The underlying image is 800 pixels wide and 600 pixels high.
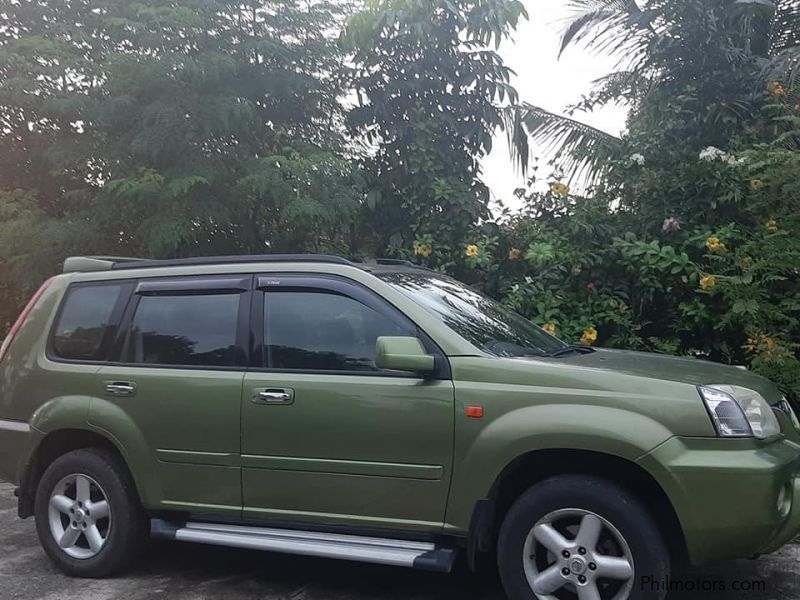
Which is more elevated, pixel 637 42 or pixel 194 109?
pixel 637 42

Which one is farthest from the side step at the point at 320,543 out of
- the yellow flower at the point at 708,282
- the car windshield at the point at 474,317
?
the yellow flower at the point at 708,282

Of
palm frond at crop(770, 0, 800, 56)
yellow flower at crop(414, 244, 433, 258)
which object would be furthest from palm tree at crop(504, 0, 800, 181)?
yellow flower at crop(414, 244, 433, 258)

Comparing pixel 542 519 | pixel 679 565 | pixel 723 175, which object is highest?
pixel 723 175

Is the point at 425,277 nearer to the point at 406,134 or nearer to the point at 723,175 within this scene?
the point at 723,175

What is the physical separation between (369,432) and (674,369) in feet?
4.85

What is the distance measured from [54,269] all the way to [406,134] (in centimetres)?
418

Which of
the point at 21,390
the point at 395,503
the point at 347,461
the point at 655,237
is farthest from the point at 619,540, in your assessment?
the point at 655,237

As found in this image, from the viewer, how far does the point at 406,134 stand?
29.1 ft

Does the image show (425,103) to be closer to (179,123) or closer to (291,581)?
(179,123)

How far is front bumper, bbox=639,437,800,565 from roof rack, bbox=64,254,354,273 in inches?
75.0

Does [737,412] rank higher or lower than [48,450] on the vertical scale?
higher

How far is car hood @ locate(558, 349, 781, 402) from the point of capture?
3.54 m

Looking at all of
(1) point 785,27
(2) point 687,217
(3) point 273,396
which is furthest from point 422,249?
(1) point 785,27

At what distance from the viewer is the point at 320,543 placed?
150 inches
